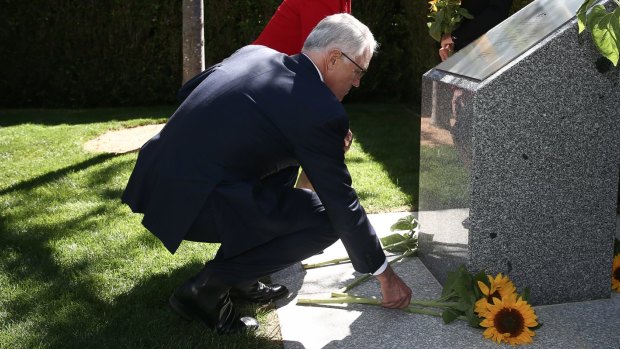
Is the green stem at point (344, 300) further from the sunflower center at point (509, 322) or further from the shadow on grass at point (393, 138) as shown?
the shadow on grass at point (393, 138)

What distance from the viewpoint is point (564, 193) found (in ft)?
11.1

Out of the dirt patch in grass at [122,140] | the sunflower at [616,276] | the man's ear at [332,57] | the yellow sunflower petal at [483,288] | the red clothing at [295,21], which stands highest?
the man's ear at [332,57]

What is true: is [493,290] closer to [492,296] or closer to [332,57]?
[492,296]

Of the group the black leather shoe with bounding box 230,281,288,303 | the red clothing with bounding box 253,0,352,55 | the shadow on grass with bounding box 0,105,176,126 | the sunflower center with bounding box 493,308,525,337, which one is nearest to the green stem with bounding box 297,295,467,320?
the black leather shoe with bounding box 230,281,288,303

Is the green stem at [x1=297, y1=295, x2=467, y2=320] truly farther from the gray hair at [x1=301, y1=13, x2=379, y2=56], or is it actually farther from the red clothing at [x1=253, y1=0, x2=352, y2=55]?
the red clothing at [x1=253, y1=0, x2=352, y2=55]

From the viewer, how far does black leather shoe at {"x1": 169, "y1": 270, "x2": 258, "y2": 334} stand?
3264 mm

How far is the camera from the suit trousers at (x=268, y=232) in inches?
122

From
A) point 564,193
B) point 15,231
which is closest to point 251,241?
point 564,193

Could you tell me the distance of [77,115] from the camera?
9.02m

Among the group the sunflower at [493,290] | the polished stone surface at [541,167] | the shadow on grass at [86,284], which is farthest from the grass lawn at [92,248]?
the polished stone surface at [541,167]

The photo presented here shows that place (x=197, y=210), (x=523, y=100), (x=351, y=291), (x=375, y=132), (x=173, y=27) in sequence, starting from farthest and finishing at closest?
(x=173, y=27), (x=375, y=132), (x=351, y=291), (x=523, y=100), (x=197, y=210)

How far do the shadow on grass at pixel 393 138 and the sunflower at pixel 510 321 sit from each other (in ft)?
6.49

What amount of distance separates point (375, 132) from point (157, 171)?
4.93 meters

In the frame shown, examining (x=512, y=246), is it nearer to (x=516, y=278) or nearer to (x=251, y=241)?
(x=516, y=278)
